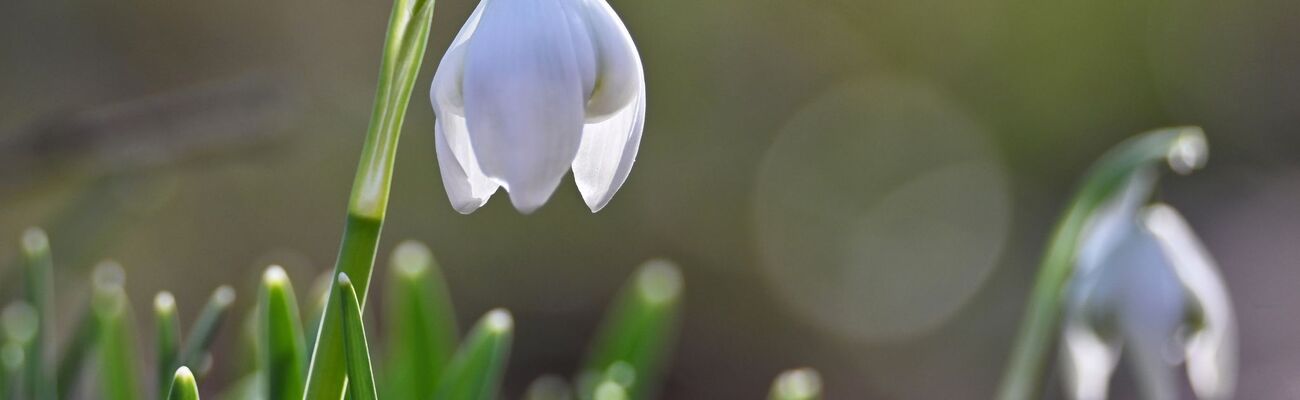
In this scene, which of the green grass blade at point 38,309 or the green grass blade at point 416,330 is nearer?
the green grass blade at point 38,309

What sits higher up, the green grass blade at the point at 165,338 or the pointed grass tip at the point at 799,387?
the pointed grass tip at the point at 799,387

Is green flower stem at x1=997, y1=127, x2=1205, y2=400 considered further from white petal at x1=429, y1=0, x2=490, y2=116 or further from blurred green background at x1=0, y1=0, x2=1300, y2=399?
blurred green background at x1=0, y1=0, x2=1300, y2=399

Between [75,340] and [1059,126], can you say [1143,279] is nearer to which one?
[75,340]

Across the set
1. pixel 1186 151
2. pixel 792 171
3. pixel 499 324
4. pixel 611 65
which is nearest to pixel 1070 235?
pixel 1186 151

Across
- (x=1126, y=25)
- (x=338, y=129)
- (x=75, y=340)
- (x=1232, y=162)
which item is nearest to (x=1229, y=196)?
(x=1232, y=162)

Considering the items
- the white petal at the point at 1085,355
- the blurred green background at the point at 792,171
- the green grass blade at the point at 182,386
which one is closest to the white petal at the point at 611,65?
the green grass blade at the point at 182,386

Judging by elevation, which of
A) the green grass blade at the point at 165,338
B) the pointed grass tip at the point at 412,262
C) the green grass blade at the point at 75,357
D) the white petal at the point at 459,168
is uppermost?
the white petal at the point at 459,168

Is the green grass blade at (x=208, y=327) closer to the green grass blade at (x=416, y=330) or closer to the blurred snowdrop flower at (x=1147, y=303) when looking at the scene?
the green grass blade at (x=416, y=330)

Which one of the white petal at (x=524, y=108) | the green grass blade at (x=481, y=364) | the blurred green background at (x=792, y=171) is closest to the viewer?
the white petal at (x=524, y=108)
